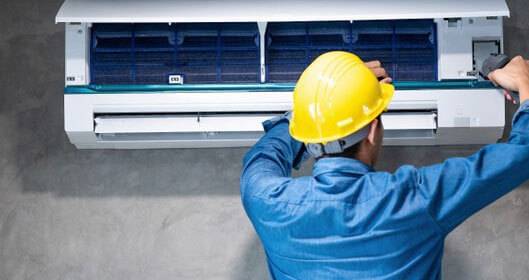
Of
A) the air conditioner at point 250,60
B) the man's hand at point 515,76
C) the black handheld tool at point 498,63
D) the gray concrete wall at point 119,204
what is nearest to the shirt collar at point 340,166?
the man's hand at point 515,76

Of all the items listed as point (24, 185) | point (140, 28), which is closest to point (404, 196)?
point (140, 28)

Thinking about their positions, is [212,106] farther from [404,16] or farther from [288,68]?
[404,16]

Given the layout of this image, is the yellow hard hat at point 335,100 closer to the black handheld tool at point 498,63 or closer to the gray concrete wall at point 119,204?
the black handheld tool at point 498,63

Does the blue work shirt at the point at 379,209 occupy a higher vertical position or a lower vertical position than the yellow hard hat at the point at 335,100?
lower

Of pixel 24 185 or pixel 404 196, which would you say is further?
pixel 24 185

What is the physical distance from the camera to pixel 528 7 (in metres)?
2.37

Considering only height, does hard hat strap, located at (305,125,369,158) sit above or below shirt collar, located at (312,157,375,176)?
above

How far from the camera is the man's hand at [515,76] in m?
1.41

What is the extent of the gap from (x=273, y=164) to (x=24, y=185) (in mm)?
1283

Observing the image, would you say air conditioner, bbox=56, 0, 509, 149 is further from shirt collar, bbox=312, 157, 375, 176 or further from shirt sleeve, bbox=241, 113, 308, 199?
shirt collar, bbox=312, 157, 375, 176

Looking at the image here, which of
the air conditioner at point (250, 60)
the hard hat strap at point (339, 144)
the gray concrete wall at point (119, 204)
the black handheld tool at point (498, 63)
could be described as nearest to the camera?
the hard hat strap at point (339, 144)

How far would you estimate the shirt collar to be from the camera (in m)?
1.33

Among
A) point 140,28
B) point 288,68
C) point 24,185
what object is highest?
point 140,28

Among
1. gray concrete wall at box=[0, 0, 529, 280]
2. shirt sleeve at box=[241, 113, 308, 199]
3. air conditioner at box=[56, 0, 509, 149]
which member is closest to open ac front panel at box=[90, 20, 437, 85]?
air conditioner at box=[56, 0, 509, 149]
